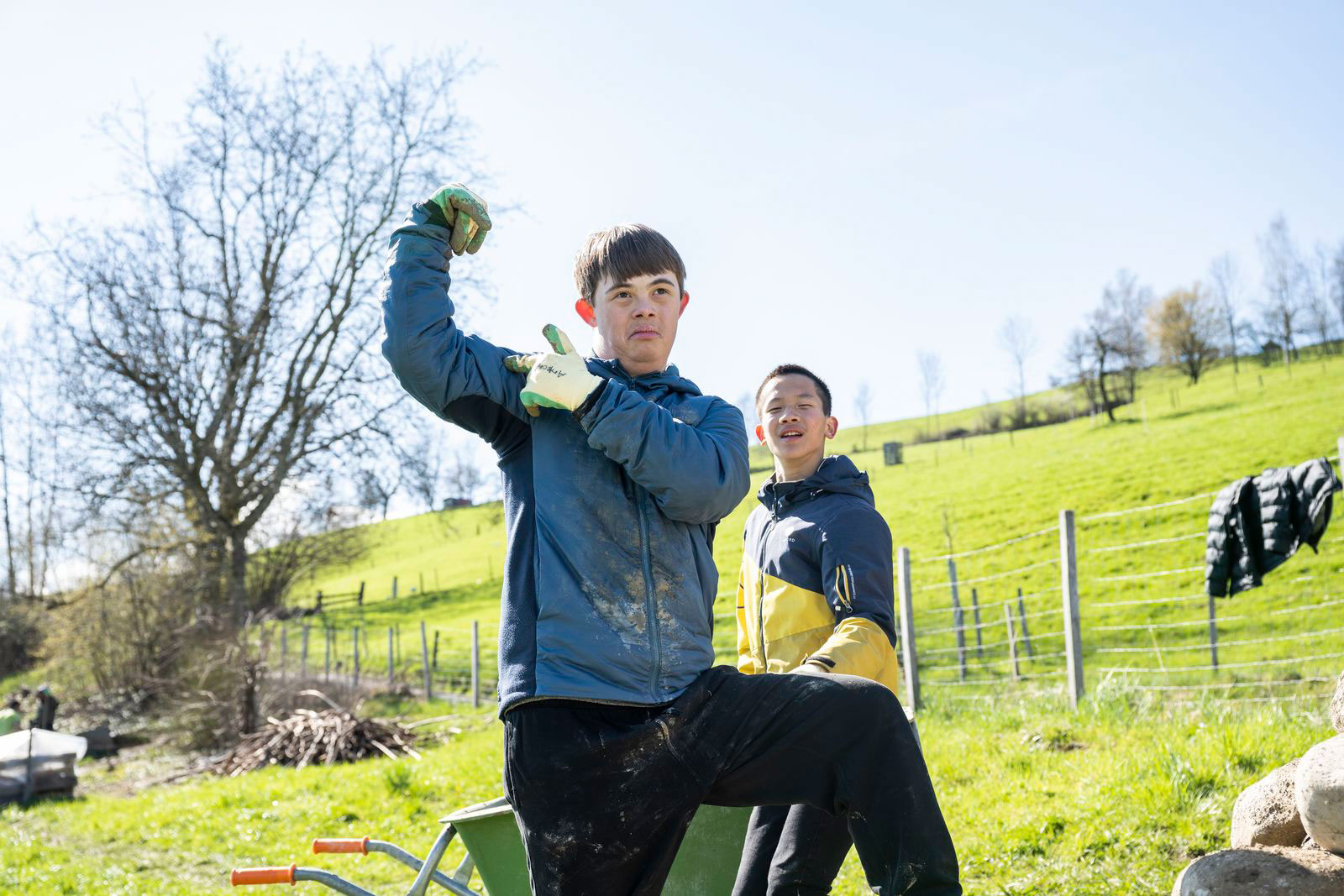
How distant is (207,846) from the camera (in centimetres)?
698

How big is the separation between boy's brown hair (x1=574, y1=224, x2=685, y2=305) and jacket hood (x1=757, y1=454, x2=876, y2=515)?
104 cm

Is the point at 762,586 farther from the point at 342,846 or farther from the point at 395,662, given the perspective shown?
the point at 395,662

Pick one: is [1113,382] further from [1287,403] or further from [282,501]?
[282,501]

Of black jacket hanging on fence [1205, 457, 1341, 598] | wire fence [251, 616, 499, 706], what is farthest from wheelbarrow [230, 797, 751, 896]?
wire fence [251, 616, 499, 706]

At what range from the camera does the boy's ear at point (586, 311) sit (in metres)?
2.14

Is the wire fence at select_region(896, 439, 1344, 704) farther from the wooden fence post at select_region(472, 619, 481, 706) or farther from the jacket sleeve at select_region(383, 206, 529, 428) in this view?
the wooden fence post at select_region(472, 619, 481, 706)

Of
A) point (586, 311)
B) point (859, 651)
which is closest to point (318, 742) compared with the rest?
point (859, 651)

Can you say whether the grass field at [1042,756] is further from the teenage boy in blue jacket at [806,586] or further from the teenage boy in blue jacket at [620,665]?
the teenage boy in blue jacket at [620,665]

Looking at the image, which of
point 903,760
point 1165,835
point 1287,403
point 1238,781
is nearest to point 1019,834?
point 1165,835

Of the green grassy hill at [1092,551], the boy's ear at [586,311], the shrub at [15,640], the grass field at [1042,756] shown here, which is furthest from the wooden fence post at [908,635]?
the shrub at [15,640]

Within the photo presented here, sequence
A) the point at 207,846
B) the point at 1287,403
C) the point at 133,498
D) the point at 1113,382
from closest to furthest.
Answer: the point at 207,846, the point at 133,498, the point at 1287,403, the point at 1113,382

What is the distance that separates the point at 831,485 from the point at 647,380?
3.56 feet

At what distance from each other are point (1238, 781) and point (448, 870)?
4004 mm

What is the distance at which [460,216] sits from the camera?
1851 millimetres
